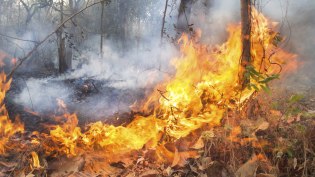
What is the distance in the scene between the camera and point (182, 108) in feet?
15.1

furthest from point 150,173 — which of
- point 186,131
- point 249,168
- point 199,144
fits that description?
point 249,168

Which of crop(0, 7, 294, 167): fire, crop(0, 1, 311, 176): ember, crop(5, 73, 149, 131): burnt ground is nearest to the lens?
crop(0, 1, 311, 176): ember

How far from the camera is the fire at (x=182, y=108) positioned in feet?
13.6

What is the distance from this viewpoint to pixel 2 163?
383 cm

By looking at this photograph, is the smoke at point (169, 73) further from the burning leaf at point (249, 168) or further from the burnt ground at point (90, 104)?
the burning leaf at point (249, 168)

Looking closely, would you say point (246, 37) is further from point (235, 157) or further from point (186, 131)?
point (235, 157)

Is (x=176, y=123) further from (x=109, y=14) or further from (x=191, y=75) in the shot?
(x=109, y=14)

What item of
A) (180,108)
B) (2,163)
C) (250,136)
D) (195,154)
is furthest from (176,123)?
(2,163)

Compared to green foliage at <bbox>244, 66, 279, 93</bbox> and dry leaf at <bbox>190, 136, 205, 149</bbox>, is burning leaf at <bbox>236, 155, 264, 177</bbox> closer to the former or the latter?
dry leaf at <bbox>190, 136, 205, 149</bbox>

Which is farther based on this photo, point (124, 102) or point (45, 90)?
point (45, 90)

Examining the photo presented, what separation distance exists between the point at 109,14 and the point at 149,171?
845 inches

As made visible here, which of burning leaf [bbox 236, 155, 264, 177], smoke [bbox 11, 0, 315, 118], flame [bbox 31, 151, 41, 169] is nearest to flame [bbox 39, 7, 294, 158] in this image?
flame [bbox 31, 151, 41, 169]

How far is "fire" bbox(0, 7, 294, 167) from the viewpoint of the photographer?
414cm

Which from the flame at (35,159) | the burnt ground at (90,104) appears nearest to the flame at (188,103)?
the flame at (35,159)
